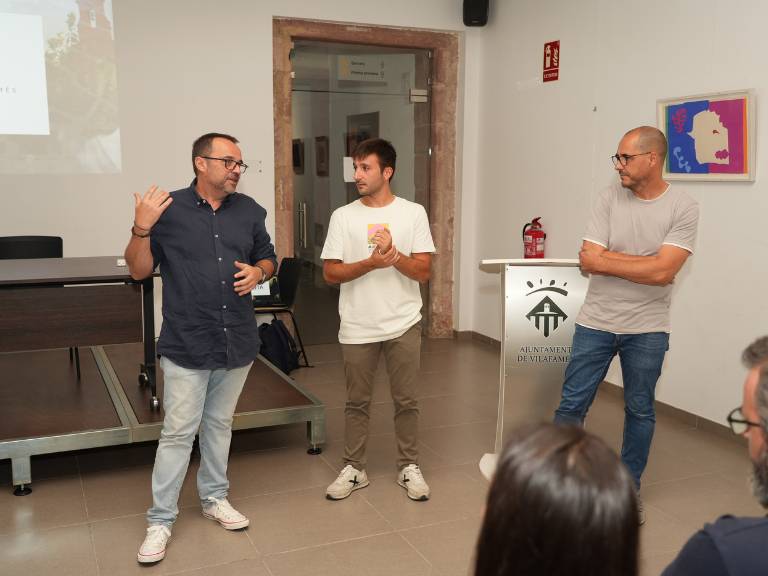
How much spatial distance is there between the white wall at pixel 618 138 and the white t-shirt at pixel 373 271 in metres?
1.96

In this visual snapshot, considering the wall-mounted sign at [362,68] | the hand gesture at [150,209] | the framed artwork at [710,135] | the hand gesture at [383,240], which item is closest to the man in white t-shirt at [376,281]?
the hand gesture at [383,240]

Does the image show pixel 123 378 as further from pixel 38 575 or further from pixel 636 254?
pixel 636 254

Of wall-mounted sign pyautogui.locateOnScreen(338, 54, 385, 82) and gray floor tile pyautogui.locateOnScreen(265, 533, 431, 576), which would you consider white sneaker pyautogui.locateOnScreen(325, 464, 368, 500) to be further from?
wall-mounted sign pyautogui.locateOnScreen(338, 54, 385, 82)

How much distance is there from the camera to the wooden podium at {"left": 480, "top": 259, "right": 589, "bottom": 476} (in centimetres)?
378

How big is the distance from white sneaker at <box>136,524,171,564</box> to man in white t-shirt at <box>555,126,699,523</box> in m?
1.70

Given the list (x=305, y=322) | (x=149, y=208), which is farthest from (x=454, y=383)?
(x=149, y=208)

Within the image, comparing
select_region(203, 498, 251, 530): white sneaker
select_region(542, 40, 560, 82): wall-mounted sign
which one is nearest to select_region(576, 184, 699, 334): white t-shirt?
select_region(203, 498, 251, 530): white sneaker

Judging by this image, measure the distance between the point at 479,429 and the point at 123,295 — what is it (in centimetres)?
219

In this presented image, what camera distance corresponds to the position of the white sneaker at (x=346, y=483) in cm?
353

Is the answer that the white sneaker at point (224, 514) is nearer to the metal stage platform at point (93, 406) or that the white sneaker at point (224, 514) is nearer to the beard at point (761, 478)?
the metal stage platform at point (93, 406)

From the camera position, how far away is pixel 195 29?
5.94 metres

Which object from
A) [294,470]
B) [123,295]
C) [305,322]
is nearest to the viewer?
[294,470]

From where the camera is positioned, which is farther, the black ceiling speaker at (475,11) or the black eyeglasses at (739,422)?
the black ceiling speaker at (475,11)

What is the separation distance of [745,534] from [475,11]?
6026 mm
